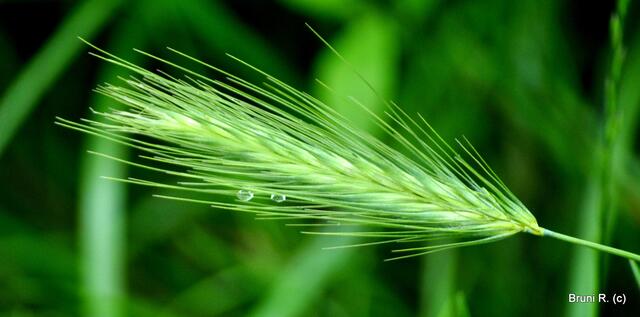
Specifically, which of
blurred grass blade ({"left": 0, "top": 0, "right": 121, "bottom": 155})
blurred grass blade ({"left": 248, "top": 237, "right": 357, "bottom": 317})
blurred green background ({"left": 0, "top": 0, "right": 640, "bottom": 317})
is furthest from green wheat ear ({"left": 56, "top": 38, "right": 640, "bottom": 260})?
blurred grass blade ({"left": 0, "top": 0, "right": 121, "bottom": 155})

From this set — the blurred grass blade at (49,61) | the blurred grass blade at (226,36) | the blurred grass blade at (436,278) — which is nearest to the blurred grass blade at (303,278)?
the blurred grass blade at (436,278)

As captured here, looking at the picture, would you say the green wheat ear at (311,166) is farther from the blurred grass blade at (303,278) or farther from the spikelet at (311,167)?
the blurred grass blade at (303,278)

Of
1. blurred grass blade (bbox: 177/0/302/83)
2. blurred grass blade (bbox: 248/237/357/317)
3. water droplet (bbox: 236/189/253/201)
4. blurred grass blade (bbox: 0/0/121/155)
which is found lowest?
blurred grass blade (bbox: 248/237/357/317)

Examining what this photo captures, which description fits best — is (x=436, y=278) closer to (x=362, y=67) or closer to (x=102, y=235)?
(x=362, y=67)

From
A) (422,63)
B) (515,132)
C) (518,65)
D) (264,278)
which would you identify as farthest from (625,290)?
(264,278)

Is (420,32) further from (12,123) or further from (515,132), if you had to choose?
(12,123)

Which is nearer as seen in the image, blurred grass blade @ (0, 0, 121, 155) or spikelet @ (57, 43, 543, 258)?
spikelet @ (57, 43, 543, 258)

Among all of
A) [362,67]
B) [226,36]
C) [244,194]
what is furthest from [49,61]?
[244,194]

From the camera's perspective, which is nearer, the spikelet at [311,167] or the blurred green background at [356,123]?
the spikelet at [311,167]

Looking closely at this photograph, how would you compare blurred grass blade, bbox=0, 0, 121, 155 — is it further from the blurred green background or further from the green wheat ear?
the green wheat ear
